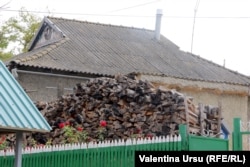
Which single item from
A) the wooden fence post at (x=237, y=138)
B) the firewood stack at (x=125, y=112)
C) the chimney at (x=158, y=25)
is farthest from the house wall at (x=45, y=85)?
the wooden fence post at (x=237, y=138)

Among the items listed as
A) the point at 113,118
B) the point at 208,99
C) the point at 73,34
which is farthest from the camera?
the point at 73,34

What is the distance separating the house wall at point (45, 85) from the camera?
2203 centimetres

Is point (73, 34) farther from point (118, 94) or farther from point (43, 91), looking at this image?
point (118, 94)

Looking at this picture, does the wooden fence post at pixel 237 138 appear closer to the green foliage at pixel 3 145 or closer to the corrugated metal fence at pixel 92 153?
the corrugated metal fence at pixel 92 153

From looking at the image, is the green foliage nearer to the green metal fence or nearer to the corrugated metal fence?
the corrugated metal fence

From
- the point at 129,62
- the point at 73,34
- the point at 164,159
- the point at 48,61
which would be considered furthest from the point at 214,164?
the point at 73,34

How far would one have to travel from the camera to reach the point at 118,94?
539 inches

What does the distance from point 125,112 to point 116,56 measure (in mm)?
11545

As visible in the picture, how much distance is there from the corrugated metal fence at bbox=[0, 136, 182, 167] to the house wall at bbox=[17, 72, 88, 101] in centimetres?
963

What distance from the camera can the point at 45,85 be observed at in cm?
2256

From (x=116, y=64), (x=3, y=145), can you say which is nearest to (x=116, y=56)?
(x=116, y=64)

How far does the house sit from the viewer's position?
72.9ft

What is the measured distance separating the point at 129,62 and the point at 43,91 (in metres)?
3.88

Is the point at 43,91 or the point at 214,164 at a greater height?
the point at 43,91
